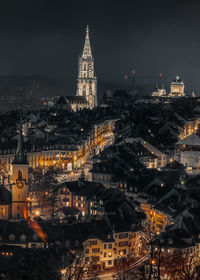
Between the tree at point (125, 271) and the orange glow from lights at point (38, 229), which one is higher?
the orange glow from lights at point (38, 229)

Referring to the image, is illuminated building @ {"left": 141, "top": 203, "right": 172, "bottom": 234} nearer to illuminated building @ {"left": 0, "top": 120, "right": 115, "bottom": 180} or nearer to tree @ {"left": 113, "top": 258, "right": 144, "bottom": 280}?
tree @ {"left": 113, "top": 258, "right": 144, "bottom": 280}

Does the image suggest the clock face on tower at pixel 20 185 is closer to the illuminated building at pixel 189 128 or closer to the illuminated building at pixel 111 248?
the illuminated building at pixel 111 248

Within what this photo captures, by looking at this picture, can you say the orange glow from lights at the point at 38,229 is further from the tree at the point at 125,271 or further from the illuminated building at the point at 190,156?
the illuminated building at the point at 190,156

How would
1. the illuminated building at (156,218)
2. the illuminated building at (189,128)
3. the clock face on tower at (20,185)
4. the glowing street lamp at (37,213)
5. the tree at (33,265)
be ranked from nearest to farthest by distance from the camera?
the tree at (33,265) → the clock face on tower at (20,185) → the illuminated building at (156,218) → the glowing street lamp at (37,213) → the illuminated building at (189,128)

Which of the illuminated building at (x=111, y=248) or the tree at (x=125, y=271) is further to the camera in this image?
the illuminated building at (x=111, y=248)

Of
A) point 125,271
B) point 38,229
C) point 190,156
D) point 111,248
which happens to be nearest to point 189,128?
point 190,156

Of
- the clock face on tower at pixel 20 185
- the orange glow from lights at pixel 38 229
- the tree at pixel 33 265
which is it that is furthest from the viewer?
the clock face on tower at pixel 20 185

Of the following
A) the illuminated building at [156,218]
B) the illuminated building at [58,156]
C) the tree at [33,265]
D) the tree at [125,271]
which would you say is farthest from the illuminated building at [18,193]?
the illuminated building at [58,156]

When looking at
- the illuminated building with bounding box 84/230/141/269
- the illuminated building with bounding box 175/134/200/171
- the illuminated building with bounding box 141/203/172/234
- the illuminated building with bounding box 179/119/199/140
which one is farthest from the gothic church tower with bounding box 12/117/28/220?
the illuminated building with bounding box 179/119/199/140

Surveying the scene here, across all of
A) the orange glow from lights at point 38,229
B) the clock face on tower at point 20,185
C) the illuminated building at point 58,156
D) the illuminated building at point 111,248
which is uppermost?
the clock face on tower at point 20,185
